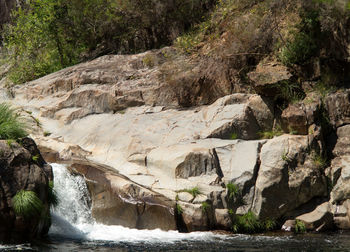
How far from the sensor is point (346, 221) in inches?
468

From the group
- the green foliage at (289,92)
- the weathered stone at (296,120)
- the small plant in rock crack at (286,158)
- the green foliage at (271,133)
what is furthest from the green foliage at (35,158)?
the green foliage at (289,92)

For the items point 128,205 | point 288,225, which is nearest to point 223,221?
point 288,225

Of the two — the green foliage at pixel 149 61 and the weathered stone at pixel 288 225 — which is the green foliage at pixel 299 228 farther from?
the green foliage at pixel 149 61

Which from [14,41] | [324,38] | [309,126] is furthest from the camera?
[14,41]

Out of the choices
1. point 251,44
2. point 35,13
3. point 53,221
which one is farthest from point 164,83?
point 35,13

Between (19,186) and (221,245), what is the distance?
14.0 feet

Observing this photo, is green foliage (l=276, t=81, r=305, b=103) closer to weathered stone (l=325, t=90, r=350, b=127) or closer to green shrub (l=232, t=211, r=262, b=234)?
weathered stone (l=325, t=90, r=350, b=127)

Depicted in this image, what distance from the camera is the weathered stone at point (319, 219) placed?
1173 centimetres

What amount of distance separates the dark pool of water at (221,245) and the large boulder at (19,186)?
0.33m

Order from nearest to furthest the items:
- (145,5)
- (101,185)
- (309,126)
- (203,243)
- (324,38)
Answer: (203,243) → (101,185) → (309,126) → (324,38) → (145,5)

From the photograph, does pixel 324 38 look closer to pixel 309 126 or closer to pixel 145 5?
pixel 309 126

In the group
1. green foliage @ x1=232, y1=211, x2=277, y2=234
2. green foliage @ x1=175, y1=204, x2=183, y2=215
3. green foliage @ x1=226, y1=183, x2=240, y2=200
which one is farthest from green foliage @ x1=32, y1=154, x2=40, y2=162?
green foliage @ x1=232, y1=211, x2=277, y2=234

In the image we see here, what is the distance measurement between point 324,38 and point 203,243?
831 centimetres

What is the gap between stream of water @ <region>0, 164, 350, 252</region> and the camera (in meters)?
9.30
